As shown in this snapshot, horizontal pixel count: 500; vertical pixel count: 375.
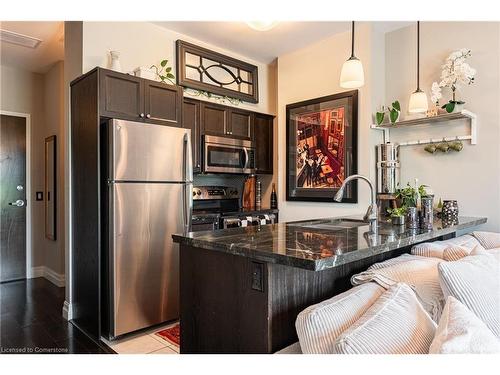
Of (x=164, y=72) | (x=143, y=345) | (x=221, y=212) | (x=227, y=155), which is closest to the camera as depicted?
(x=143, y=345)

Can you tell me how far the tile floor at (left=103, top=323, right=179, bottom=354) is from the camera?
2445 mm

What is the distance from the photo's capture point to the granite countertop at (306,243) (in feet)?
Result: 4.02

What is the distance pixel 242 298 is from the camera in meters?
1.39

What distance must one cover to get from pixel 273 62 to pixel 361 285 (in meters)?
3.64

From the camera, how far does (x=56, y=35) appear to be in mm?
3523

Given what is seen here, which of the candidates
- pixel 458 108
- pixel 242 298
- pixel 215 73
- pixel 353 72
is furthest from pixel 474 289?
pixel 215 73

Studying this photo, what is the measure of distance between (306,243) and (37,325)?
2.62 meters

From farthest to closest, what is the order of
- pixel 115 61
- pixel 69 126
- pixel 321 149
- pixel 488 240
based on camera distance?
pixel 321 149 < pixel 69 126 < pixel 115 61 < pixel 488 240

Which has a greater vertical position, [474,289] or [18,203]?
[18,203]

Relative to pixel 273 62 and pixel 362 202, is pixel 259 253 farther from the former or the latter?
pixel 273 62

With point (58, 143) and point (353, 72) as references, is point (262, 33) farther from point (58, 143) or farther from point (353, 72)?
point (58, 143)

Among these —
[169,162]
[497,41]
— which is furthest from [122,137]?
[497,41]

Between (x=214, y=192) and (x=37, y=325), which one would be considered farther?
(x=214, y=192)

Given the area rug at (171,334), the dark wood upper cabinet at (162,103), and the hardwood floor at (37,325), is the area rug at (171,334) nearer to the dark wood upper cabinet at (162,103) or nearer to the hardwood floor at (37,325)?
the hardwood floor at (37,325)
